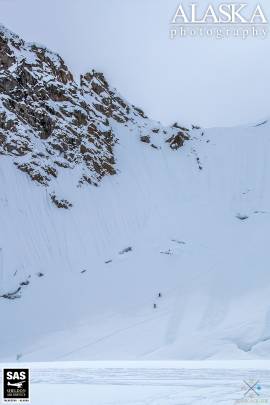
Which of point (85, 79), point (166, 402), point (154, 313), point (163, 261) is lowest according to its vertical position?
point (166, 402)

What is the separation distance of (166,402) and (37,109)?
52.0 metres

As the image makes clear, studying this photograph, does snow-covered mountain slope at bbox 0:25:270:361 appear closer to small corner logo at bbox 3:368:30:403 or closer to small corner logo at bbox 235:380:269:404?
small corner logo at bbox 235:380:269:404

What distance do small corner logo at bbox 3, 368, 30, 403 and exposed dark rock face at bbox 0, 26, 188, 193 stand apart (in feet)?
136

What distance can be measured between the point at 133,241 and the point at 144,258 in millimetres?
4671

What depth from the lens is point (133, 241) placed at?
44531 millimetres

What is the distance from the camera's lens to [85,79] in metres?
70.4

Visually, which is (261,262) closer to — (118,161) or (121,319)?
(121,319)

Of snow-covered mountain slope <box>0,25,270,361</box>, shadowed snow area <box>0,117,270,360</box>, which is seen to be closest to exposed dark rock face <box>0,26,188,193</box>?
snow-covered mountain slope <box>0,25,270,361</box>

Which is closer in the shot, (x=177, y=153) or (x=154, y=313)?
(x=154, y=313)

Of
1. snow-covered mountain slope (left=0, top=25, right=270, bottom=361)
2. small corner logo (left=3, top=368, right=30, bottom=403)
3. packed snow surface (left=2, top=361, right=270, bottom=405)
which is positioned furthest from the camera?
snow-covered mountain slope (left=0, top=25, right=270, bottom=361)

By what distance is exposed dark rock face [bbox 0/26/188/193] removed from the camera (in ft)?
168

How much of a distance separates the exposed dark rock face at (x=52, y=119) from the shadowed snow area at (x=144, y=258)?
2.08 meters

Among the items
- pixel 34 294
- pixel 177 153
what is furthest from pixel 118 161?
pixel 34 294

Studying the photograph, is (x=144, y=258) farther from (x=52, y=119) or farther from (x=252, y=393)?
(x=252, y=393)
